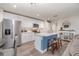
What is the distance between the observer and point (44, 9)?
5.57 ft

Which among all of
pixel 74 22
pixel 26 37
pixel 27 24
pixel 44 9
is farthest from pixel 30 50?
pixel 74 22

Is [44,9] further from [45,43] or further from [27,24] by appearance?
[45,43]

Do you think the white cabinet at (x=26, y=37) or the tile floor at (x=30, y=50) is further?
the white cabinet at (x=26, y=37)

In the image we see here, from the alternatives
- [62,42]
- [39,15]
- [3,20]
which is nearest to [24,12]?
[39,15]

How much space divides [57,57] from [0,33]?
1139 mm

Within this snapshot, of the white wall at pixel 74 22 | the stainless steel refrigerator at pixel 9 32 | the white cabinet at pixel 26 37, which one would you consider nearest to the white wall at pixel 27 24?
the white cabinet at pixel 26 37

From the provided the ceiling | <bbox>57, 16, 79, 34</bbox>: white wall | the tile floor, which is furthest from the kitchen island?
the ceiling

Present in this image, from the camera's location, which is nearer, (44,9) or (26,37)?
(44,9)

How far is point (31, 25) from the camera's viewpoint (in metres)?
1.86

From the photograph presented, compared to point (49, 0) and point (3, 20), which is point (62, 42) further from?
point (3, 20)

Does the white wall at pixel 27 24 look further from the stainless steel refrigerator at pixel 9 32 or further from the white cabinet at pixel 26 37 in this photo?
the stainless steel refrigerator at pixel 9 32

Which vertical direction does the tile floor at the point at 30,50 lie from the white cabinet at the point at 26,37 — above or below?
below

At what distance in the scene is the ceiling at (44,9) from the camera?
1646 mm

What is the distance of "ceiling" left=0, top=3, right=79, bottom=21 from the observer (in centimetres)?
165
